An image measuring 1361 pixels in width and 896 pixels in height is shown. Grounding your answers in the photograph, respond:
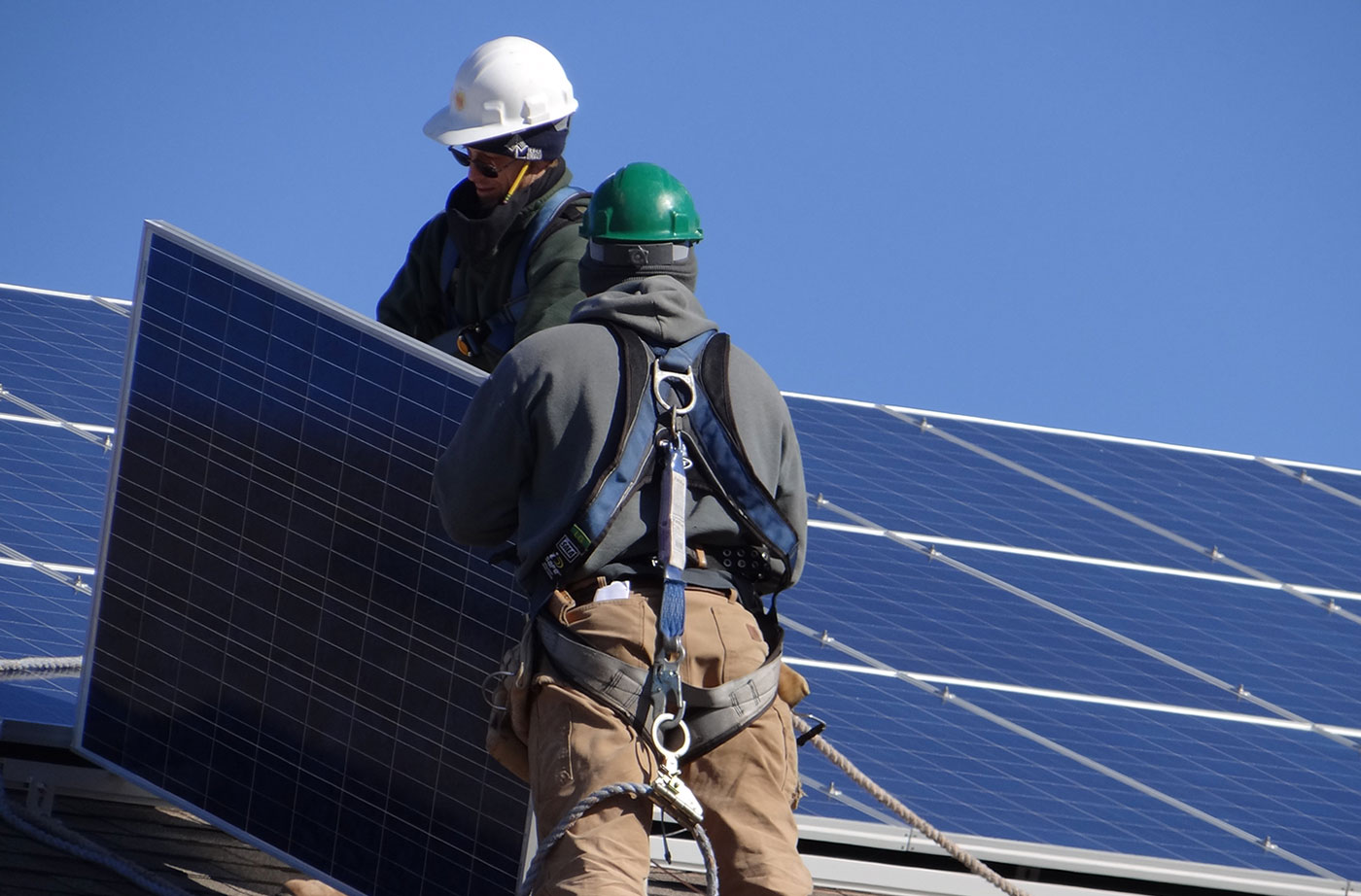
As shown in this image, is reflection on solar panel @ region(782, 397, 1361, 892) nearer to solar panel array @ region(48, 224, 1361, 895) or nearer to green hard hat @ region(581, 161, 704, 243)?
solar panel array @ region(48, 224, 1361, 895)

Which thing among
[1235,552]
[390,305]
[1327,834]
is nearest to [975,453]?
[1235,552]

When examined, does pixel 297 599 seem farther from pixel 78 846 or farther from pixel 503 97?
pixel 503 97

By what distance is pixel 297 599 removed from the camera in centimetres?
530

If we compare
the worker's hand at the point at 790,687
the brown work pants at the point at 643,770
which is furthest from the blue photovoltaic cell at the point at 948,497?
the brown work pants at the point at 643,770

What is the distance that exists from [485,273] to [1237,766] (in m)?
4.25

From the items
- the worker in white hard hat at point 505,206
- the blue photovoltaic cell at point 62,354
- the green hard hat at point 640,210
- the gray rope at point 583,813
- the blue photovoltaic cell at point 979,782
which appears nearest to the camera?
the gray rope at point 583,813

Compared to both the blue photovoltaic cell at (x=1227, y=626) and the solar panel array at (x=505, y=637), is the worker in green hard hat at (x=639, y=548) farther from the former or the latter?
the blue photovoltaic cell at (x=1227, y=626)

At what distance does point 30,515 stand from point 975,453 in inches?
234

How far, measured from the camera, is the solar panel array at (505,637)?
202 inches

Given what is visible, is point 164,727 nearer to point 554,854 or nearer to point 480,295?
point 480,295

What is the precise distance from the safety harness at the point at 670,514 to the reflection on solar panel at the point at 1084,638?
2.58 metres

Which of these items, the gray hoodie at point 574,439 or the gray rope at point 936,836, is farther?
the gray rope at point 936,836

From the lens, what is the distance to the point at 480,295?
5.77 metres

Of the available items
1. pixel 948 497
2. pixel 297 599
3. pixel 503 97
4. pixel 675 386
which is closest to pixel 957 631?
pixel 948 497
